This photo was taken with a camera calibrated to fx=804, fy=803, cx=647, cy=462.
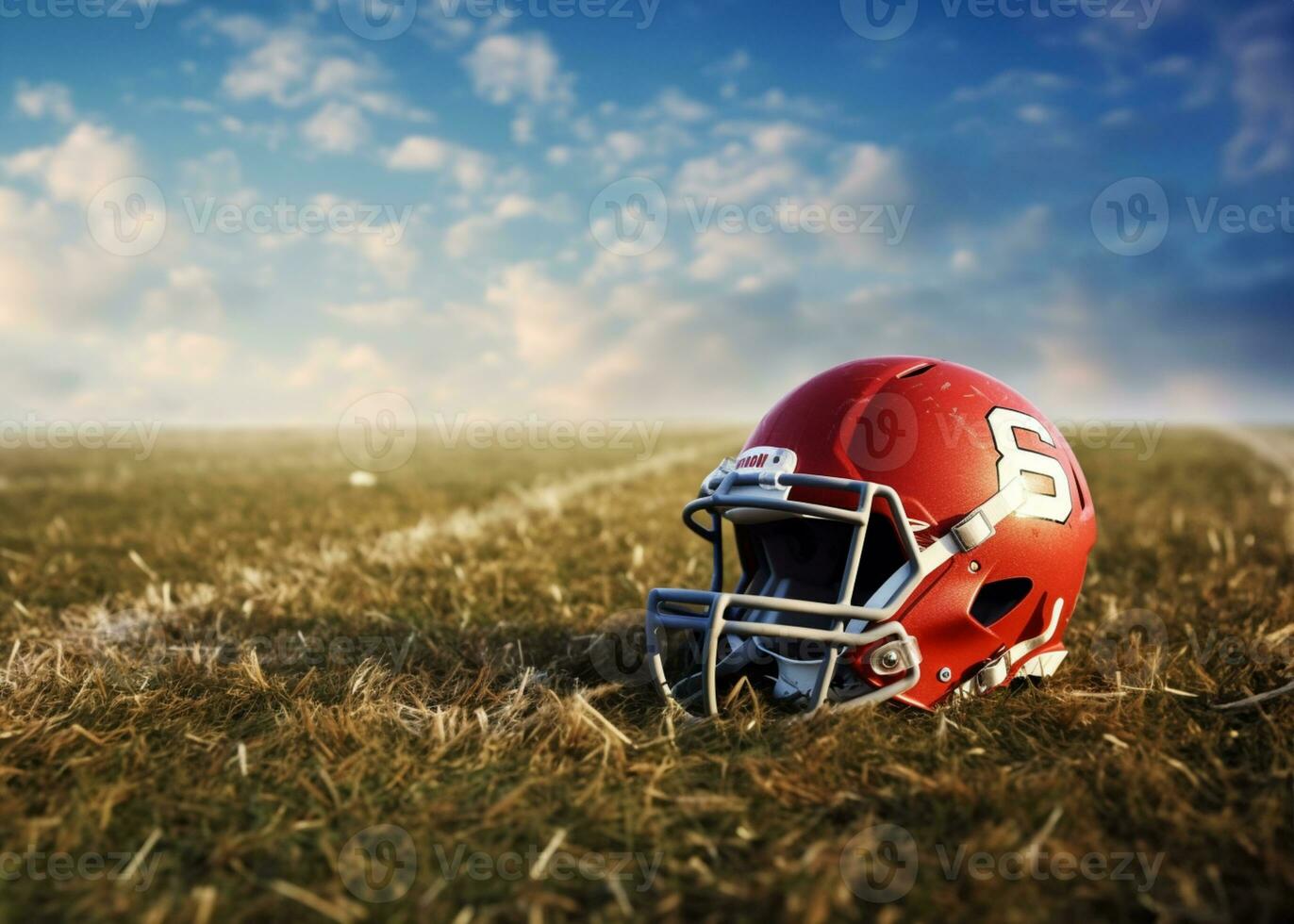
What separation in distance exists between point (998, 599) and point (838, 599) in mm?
818

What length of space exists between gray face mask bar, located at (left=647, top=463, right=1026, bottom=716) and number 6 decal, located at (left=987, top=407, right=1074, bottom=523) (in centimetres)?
5

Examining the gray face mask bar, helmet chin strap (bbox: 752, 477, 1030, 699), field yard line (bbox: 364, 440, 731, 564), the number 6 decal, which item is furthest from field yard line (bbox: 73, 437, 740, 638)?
the number 6 decal

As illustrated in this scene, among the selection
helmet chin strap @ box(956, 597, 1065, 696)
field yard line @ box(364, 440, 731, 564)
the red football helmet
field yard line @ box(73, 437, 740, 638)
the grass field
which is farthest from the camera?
field yard line @ box(364, 440, 731, 564)

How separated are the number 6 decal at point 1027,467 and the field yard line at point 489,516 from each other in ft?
12.1

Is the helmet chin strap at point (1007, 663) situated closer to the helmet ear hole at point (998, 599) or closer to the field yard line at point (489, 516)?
the helmet ear hole at point (998, 599)

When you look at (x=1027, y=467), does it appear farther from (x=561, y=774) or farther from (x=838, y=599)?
(x=561, y=774)

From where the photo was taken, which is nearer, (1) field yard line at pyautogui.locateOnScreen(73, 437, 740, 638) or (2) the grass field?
(2) the grass field

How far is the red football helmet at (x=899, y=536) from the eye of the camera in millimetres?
2572

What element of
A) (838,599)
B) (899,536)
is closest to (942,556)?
(899,536)

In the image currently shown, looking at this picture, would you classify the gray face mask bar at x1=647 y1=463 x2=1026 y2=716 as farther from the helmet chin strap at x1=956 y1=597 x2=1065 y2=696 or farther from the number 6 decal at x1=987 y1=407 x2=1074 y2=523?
the helmet chin strap at x1=956 y1=597 x2=1065 y2=696

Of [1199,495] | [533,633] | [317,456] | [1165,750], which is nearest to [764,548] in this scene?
[533,633]

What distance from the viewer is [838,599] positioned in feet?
8.25

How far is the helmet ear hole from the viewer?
286 cm

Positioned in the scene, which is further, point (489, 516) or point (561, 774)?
point (489, 516)
